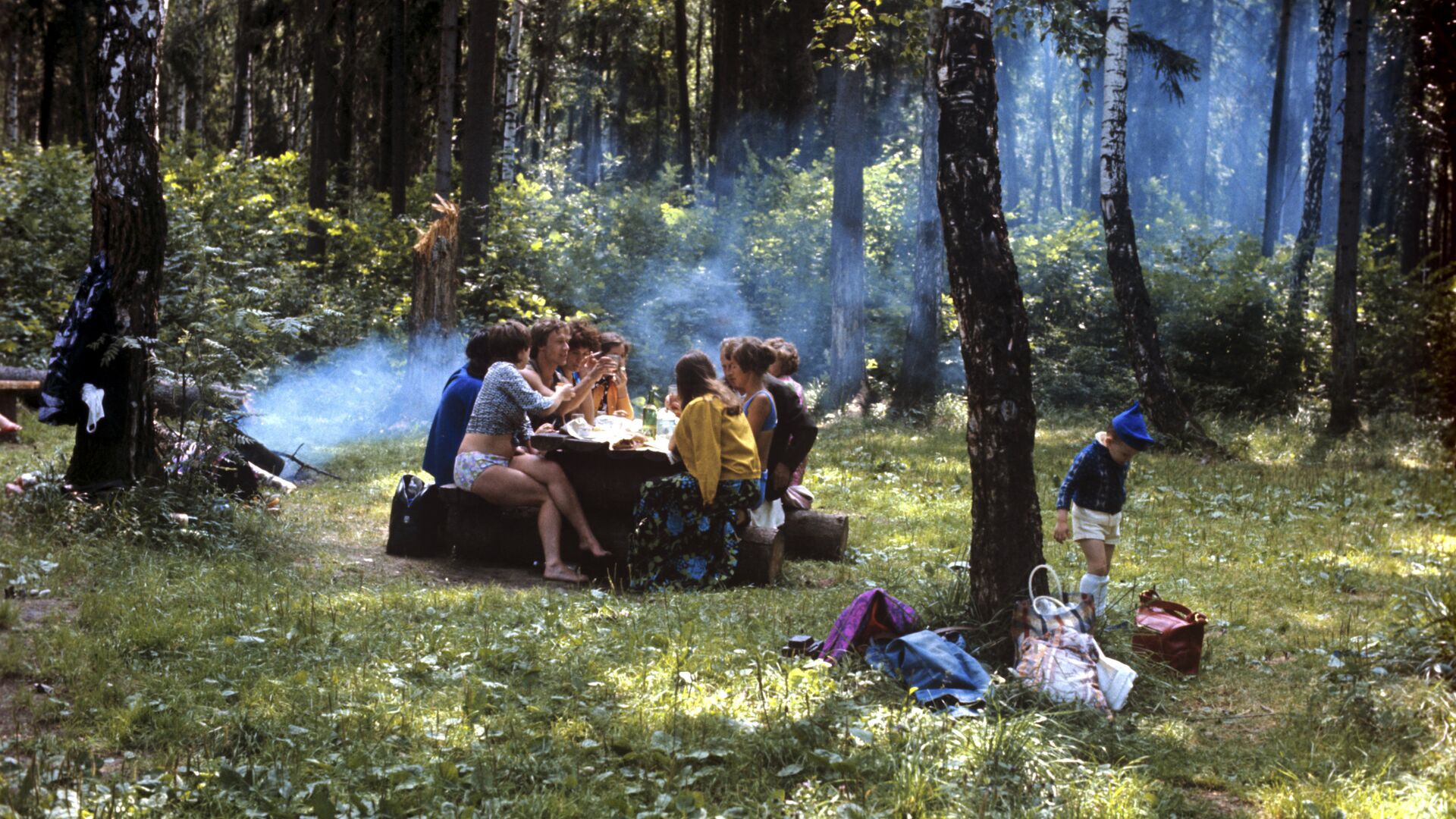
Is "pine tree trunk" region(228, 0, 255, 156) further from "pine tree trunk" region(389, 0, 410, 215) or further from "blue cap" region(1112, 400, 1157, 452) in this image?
"blue cap" region(1112, 400, 1157, 452)

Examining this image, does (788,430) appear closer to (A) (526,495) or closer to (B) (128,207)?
(A) (526,495)

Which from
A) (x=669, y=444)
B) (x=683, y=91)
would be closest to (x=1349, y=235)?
(x=669, y=444)

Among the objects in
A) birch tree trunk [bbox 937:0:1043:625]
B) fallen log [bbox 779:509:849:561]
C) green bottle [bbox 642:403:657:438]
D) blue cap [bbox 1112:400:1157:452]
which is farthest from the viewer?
green bottle [bbox 642:403:657:438]

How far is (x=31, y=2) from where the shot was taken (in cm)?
2769

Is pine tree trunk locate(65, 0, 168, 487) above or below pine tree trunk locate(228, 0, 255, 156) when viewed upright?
below

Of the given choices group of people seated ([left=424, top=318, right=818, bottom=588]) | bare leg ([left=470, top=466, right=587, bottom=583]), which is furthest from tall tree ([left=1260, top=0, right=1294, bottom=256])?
bare leg ([left=470, top=466, right=587, bottom=583])

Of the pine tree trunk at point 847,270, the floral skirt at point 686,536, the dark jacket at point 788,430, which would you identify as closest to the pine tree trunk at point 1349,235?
the pine tree trunk at point 847,270

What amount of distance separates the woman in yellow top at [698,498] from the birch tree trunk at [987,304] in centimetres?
229

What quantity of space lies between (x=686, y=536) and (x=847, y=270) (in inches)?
461

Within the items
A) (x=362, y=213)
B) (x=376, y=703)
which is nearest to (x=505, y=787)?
(x=376, y=703)

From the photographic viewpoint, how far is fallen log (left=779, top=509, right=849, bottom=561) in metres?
8.77

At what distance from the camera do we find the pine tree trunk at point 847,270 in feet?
61.8

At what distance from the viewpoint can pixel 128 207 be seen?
788 cm

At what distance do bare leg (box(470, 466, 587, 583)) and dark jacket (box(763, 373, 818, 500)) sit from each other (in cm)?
156
